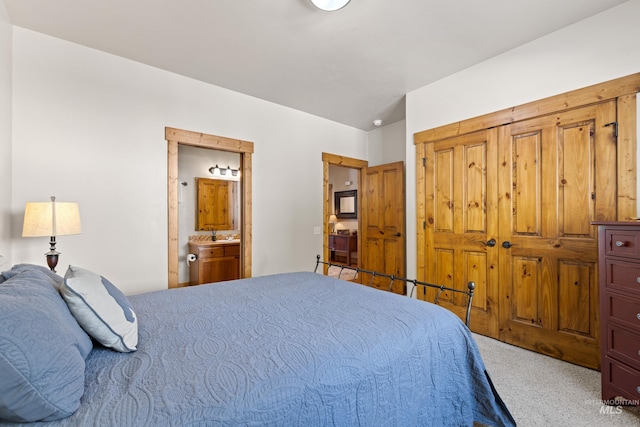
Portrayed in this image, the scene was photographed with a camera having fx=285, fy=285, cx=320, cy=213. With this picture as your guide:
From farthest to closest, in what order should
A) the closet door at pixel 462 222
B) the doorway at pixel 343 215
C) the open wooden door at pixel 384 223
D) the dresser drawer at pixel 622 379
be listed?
the doorway at pixel 343 215
the open wooden door at pixel 384 223
the closet door at pixel 462 222
the dresser drawer at pixel 622 379

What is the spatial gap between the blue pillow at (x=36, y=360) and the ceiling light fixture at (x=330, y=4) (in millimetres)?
2279

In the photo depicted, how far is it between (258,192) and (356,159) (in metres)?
1.97

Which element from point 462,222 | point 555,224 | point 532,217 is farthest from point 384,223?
point 555,224

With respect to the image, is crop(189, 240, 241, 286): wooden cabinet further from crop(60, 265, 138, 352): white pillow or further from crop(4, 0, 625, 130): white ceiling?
crop(60, 265, 138, 352): white pillow

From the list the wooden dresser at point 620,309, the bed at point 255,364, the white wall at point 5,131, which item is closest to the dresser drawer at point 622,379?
the wooden dresser at point 620,309

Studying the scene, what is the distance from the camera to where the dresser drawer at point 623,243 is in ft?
5.58

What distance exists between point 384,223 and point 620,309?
2955 mm

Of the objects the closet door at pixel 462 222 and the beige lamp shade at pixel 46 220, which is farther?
the closet door at pixel 462 222

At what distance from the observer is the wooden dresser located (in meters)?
1.70

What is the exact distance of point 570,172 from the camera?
246 cm

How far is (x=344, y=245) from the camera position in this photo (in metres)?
7.07

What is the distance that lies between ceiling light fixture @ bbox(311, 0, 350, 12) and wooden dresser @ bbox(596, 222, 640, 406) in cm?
229

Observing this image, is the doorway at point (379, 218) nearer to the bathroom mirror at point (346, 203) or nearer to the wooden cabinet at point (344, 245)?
the wooden cabinet at point (344, 245)

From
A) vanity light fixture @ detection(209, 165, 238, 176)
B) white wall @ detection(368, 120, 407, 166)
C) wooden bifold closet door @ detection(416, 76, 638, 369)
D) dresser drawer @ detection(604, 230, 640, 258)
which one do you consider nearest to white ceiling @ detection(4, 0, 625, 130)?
wooden bifold closet door @ detection(416, 76, 638, 369)
